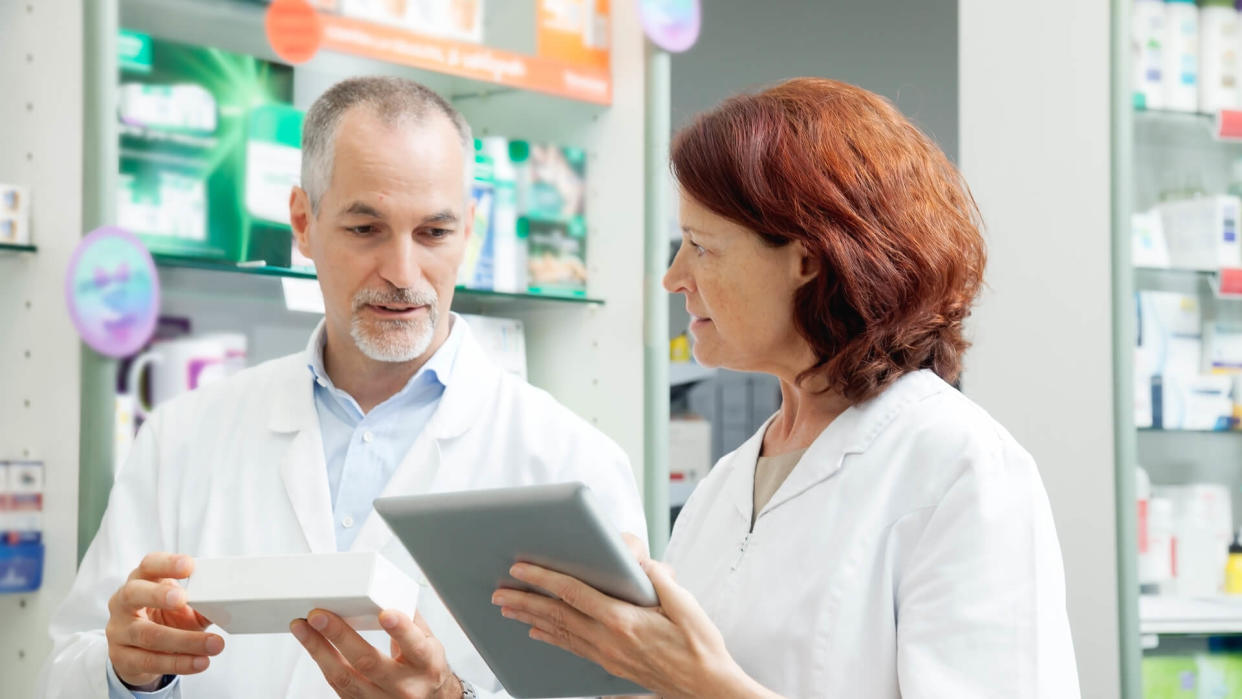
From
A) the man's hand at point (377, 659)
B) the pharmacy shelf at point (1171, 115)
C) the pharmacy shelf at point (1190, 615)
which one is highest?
the pharmacy shelf at point (1171, 115)

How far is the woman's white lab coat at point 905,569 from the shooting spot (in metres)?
1.24

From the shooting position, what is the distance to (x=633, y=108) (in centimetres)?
317

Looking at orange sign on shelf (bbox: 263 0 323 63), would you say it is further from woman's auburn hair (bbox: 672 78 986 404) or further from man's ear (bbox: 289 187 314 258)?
woman's auburn hair (bbox: 672 78 986 404)

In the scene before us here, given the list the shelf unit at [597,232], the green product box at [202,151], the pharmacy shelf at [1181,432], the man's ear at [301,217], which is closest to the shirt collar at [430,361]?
the man's ear at [301,217]

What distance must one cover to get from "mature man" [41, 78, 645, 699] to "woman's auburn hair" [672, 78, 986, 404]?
65 cm

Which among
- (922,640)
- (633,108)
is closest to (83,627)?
(922,640)

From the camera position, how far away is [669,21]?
3.14m

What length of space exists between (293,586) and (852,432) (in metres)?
0.64

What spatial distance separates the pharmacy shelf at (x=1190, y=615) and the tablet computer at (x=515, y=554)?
2.41 metres

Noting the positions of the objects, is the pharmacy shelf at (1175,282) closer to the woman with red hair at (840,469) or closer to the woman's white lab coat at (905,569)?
the woman with red hair at (840,469)

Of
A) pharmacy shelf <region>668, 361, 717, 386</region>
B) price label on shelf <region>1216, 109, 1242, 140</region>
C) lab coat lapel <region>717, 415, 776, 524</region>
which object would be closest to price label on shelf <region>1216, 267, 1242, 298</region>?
price label on shelf <region>1216, 109, 1242, 140</region>

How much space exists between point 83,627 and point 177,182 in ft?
3.07

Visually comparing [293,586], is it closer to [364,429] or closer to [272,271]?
[364,429]

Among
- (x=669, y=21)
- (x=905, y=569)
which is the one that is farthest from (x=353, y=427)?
(x=669, y=21)
